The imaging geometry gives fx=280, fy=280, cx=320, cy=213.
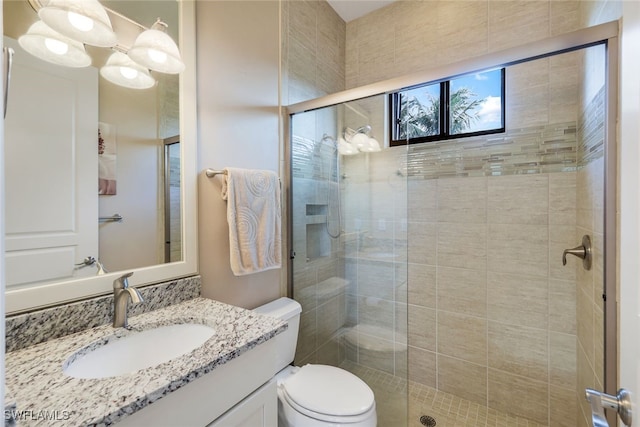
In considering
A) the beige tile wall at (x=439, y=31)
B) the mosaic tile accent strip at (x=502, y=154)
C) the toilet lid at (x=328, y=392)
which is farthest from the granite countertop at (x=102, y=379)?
the beige tile wall at (x=439, y=31)

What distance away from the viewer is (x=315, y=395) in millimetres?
1274

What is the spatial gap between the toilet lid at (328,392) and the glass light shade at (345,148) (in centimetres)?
129

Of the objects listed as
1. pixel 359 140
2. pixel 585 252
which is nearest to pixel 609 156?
pixel 585 252

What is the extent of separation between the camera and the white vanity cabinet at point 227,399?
67 cm

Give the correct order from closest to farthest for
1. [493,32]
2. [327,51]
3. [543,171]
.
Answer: [543,171] < [493,32] < [327,51]

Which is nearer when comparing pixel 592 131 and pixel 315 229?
pixel 592 131

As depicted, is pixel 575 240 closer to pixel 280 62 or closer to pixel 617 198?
pixel 617 198

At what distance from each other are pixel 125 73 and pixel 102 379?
3.45 ft

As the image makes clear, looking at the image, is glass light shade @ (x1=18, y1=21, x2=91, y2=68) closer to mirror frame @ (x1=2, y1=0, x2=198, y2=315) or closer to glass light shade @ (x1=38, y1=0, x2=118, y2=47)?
glass light shade @ (x1=38, y1=0, x2=118, y2=47)

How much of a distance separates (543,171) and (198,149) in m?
1.94

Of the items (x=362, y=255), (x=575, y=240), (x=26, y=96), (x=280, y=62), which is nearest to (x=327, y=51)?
(x=280, y=62)

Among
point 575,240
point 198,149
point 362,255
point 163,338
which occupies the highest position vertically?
point 198,149

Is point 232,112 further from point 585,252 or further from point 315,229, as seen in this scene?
point 585,252

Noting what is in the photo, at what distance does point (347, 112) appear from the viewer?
1.76 m
